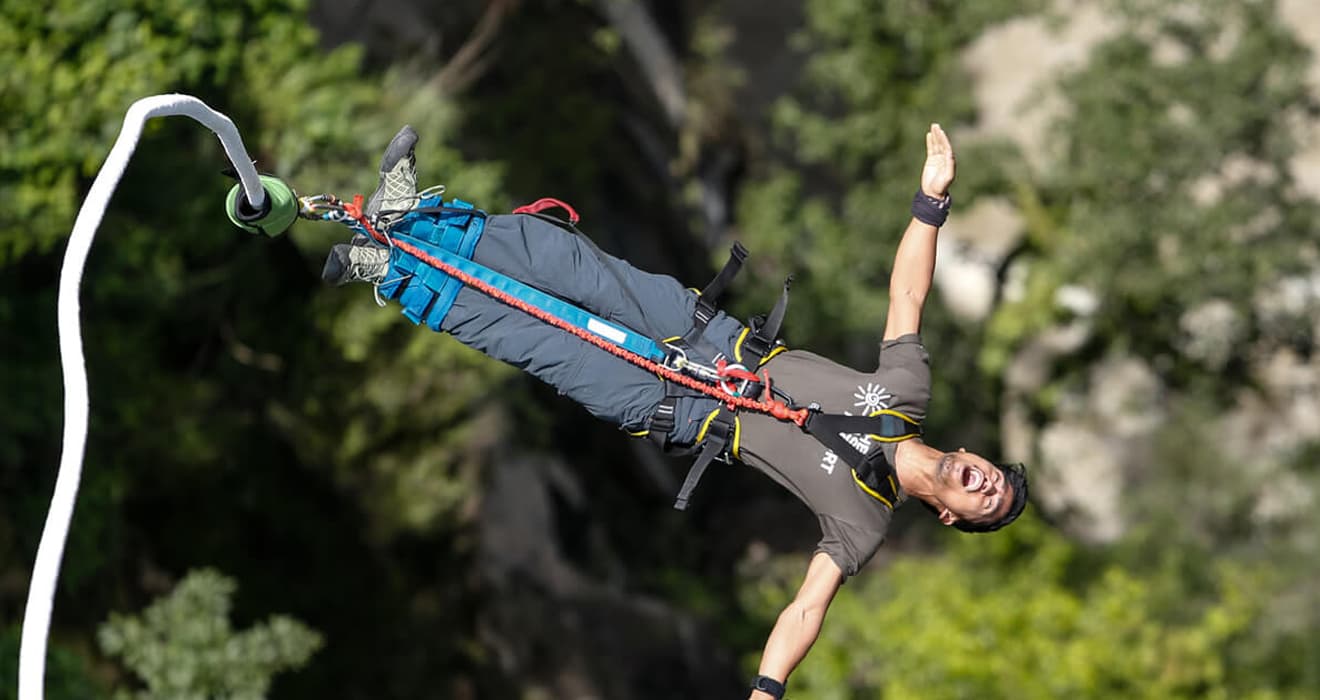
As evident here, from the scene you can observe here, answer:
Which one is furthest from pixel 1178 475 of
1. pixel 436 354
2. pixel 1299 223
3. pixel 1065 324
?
pixel 436 354

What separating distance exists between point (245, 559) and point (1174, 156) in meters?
7.69

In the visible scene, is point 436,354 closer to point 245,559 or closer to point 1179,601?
point 245,559

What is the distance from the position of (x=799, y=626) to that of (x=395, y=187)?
1766 millimetres

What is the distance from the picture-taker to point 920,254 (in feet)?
13.6

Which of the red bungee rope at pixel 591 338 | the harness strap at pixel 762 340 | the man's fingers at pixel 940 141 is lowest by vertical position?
the red bungee rope at pixel 591 338

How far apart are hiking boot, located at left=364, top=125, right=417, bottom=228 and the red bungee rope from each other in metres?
0.04

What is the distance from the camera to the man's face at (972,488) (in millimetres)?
3934

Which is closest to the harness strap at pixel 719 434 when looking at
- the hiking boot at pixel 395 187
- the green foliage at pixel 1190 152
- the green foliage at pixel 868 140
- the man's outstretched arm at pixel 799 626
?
the man's outstretched arm at pixel 799 626

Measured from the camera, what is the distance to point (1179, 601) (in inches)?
476

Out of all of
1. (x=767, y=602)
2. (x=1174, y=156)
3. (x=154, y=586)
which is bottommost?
(x=154, y=586)

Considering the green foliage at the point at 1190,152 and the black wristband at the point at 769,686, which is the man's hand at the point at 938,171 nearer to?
the black wristband at the point at 769,686

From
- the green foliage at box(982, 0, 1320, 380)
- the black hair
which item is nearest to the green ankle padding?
the black hair

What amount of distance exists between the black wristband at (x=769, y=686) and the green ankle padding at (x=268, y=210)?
1843mm

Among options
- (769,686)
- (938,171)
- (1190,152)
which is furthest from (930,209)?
(1190,152)
